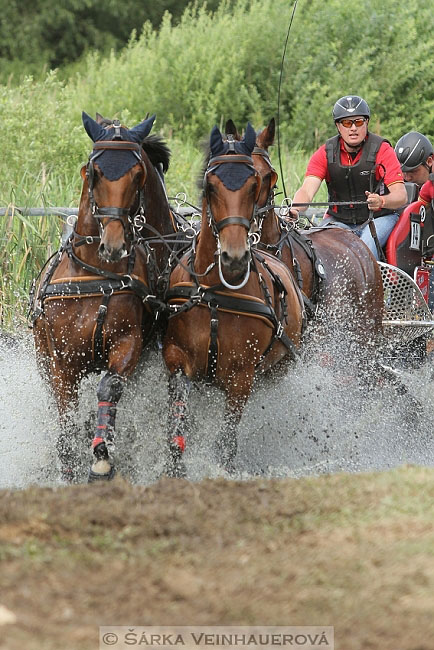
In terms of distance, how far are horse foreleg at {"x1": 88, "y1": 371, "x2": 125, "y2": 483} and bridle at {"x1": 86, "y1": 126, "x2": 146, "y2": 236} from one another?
30.3 inches

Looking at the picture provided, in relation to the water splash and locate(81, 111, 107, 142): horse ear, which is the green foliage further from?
locate(81, 111, 107, 142): horse ear

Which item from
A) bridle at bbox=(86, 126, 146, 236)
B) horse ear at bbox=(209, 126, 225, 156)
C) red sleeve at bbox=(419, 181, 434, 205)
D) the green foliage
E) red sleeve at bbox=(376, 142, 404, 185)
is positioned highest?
the green foliage

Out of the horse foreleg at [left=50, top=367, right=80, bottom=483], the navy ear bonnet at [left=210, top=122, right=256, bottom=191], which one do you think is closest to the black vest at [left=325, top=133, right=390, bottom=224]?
the navy ear bonnet at [left=210, top=122, right=256, bottom=191]

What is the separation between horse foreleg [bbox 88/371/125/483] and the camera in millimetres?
5238

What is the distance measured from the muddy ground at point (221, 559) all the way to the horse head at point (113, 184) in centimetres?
132

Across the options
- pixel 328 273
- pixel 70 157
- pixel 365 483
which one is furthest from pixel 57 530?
pixel 70 157

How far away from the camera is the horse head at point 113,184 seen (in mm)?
5250

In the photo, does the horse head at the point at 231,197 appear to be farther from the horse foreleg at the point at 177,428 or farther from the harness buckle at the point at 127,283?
the horse foreleg at the point at 177,428

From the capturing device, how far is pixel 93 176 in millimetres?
5363

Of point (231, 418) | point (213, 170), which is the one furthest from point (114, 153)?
point (231, 418)

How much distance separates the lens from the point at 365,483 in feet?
14.8

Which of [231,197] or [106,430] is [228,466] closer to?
[106,430]

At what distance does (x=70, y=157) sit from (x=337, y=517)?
8.70m

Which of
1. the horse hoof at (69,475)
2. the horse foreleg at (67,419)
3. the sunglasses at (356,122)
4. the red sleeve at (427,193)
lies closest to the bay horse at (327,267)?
the red sleeve at (427,193)
